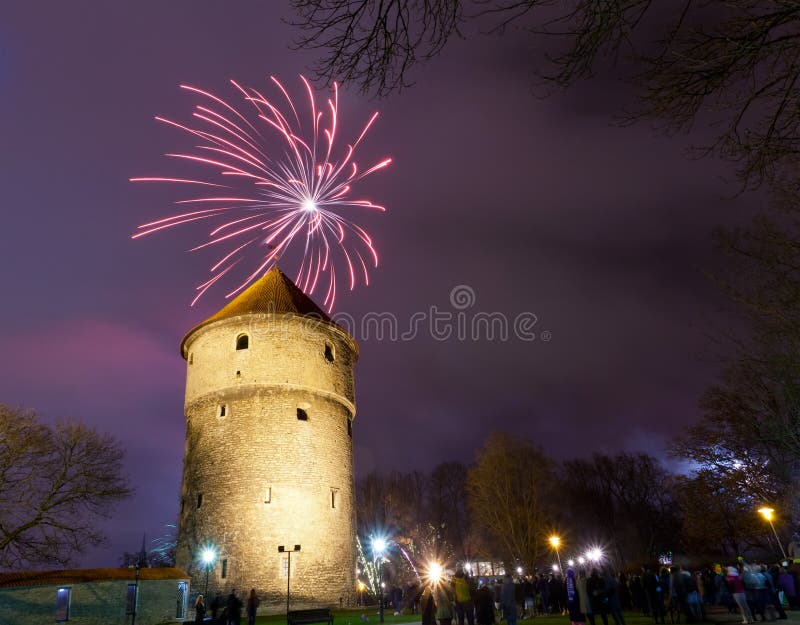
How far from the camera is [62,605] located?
17.6 m

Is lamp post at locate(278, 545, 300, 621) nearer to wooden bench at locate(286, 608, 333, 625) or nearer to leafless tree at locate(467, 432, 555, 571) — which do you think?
wooden bench at locate(286, 608, 333, 625)

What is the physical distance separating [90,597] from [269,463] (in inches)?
277

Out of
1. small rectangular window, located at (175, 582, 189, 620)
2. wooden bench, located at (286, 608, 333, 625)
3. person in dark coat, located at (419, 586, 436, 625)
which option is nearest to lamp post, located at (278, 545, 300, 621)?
small rectangular window, located at (175, 582, 189, 620)

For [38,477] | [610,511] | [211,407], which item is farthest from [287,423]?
[610,511]

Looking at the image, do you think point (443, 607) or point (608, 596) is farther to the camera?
point (608, 596)

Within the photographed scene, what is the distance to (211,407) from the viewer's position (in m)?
22.8

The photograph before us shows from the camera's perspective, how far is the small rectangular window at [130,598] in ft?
60.4

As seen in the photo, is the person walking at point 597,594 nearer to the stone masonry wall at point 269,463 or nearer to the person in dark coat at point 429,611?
the person in dark coat at point 429,611

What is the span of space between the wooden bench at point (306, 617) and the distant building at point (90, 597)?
24.1 ft

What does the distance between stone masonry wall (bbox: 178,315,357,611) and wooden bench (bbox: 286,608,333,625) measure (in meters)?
5.91

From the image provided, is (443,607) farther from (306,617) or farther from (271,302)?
(271,302)

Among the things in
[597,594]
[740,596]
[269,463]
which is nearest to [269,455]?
[269,463]

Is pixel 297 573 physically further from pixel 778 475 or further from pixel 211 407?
pixel 778 475

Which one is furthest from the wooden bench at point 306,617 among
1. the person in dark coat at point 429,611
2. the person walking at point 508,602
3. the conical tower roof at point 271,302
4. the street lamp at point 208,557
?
the conical tower roof at point 271,302
